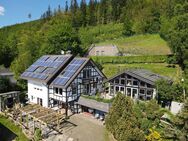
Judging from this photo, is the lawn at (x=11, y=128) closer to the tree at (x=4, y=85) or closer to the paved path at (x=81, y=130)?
the paved path at (x=81, y=130)

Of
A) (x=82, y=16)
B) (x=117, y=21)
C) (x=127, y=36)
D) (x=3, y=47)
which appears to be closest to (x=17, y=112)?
(x=3, y=47)

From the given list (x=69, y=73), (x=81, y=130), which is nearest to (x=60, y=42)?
(x=69, y=73)

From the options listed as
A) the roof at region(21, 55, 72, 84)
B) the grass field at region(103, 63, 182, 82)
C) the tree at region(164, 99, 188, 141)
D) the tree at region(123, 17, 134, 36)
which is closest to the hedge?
the grass field at region(103, 63, 182, 82)

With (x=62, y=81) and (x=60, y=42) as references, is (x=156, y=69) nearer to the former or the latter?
(x=62, y=81)

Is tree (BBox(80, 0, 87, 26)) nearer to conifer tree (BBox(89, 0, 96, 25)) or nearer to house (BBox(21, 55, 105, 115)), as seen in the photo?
conifer tree (BBox(89, 0, 96, 25))

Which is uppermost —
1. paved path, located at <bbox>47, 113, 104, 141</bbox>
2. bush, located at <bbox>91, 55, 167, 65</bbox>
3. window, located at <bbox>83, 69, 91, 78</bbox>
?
bush, located at <bbox>91, 55, 167, 65</bbox>

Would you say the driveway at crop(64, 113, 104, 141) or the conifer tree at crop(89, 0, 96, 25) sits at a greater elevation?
the conifer tree at crop(89, 0, 96, 25)
